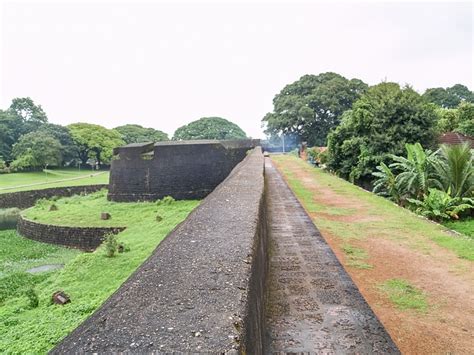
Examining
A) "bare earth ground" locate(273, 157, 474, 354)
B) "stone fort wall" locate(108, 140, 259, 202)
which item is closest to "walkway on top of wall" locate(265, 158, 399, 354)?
"bare earth ground" locate(273, 157, 474, 354)

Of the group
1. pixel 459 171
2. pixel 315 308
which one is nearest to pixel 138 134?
pixel 459 171

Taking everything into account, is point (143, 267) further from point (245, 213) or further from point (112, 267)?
point (112, 267)

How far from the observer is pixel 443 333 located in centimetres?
296

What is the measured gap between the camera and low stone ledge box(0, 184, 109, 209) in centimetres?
2378

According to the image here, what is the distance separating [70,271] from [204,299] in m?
9.35

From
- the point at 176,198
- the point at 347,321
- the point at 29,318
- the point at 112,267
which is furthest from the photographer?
the point at 176,198

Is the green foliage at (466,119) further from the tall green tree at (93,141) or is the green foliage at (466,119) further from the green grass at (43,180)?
the tall green tree at (93,141)

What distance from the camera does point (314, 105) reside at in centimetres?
3494

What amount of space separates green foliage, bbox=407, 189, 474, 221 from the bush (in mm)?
19490

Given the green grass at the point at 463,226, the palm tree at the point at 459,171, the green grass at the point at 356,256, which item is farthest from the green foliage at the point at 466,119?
the green grass at the point at 356,256

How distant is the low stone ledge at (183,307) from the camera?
112 cm

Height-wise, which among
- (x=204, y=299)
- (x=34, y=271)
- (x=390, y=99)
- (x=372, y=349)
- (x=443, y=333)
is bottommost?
(x=34, y=271)

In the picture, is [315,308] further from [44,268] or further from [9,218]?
[9,218]

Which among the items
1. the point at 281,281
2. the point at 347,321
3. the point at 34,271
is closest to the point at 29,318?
the point at 34,271
